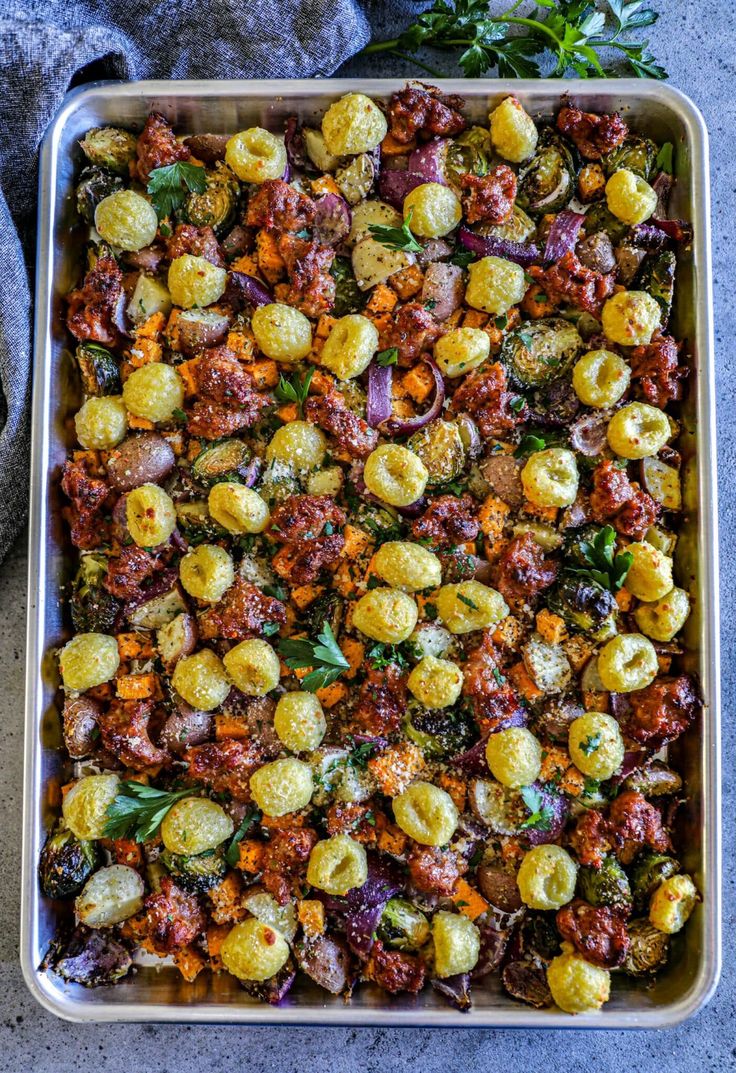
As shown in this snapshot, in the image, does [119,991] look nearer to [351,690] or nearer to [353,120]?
[351,690]

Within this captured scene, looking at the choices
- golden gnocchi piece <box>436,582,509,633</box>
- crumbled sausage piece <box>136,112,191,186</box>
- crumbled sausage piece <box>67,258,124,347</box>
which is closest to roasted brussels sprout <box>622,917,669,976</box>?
golden gnocchi piece <box>436,582,509,633</box>

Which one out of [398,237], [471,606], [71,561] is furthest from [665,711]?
[71,561]

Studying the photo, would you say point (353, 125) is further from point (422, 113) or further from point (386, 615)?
point (386, 615)

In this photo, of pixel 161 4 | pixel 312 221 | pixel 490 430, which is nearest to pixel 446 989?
pixel 490 430

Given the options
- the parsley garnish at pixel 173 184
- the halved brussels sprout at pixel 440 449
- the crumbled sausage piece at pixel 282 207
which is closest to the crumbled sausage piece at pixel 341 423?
the halved brussels sprout at pixel 440 449

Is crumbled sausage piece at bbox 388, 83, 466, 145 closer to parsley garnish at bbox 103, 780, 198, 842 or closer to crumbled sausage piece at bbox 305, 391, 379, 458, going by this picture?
crumbled sausage piece at bbox 305, 391, 379, 458

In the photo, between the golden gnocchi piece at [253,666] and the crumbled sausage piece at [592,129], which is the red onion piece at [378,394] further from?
the crumbled sausage piece at [592,129]
